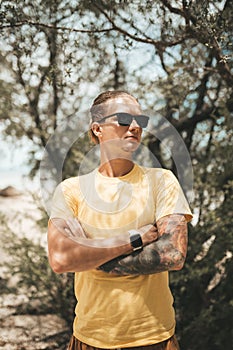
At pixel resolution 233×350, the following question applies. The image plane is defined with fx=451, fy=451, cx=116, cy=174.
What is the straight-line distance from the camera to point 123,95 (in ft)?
7.00

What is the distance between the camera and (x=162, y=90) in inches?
167

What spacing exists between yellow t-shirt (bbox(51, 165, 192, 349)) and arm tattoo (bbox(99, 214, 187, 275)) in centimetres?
5

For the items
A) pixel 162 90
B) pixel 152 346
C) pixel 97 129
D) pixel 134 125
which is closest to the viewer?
pixel 152 346

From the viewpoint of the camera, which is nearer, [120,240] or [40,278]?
[120,240]

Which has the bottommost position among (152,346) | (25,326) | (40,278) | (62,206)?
(25,326)

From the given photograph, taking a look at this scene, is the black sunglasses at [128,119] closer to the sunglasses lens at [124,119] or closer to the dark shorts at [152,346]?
the sunglasses lens at [124,119]

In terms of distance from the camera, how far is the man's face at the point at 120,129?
2.03 metres

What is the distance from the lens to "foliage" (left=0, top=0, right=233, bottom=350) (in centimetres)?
318

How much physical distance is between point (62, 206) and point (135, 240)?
1.25 feet

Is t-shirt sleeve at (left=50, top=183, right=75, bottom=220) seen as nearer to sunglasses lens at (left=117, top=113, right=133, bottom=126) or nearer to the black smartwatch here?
the black smartwatch

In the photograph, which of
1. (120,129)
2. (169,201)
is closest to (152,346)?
(169,201)

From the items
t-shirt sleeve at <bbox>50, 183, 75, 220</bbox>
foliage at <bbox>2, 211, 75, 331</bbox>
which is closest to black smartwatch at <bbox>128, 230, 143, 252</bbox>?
t-shirt sleeve at <bbox>50, 183, 75, 220</bbox>

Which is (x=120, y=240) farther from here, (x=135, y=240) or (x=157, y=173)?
(x=157, y=173)

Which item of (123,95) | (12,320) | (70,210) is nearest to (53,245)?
(70,210)
